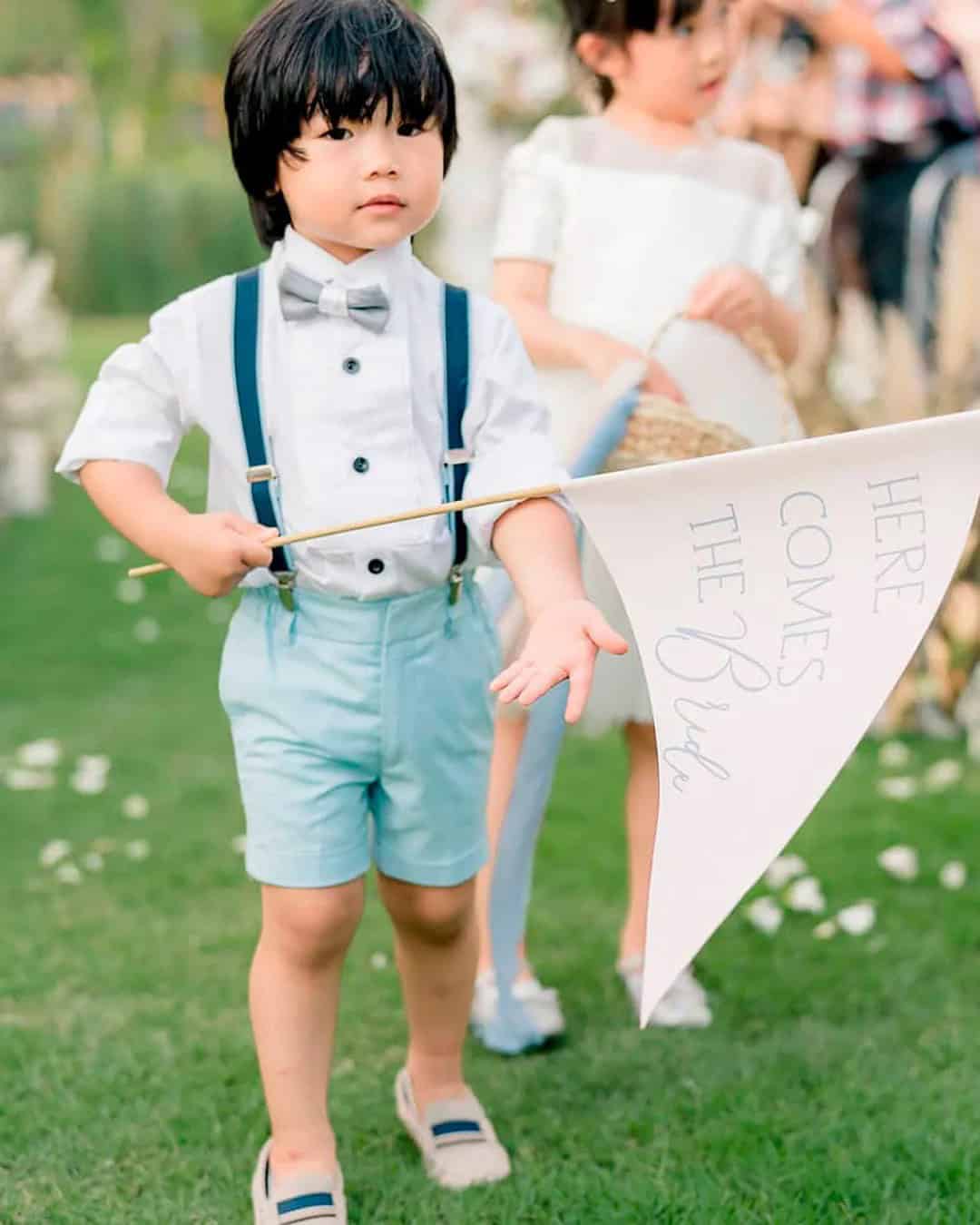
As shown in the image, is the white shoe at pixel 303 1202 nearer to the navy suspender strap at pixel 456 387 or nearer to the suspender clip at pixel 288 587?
the suspender clip at pixel 288 587

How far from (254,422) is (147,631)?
4413 millimetres

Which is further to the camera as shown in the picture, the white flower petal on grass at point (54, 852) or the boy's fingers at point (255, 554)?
the white flower petal on grass at point (54, 852)

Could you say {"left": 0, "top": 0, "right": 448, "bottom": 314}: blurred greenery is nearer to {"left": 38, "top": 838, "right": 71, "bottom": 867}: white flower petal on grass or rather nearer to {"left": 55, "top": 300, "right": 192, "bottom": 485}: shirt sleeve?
{"left": 38, "top": 838, "right": 71, "bottom": 867}: white flower petal on grass

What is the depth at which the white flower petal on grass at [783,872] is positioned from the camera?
397 centimetres

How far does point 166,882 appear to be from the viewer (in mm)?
4016

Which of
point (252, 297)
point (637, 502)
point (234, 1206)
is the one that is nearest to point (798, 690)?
point (637, 502)

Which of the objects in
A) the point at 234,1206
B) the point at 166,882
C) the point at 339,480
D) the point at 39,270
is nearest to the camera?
the point at 339,480

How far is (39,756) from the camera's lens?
16.3 feet

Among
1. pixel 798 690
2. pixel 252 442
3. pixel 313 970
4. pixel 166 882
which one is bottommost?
pixel 166 882

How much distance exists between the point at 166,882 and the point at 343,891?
159cm

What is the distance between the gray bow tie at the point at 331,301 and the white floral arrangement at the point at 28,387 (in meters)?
5.99

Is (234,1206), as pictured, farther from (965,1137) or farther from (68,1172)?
(965,1137)

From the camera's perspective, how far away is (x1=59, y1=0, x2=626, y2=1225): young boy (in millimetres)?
2326

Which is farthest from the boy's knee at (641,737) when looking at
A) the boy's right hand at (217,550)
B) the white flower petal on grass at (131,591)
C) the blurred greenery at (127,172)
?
the blurred greenery at (127,172)
